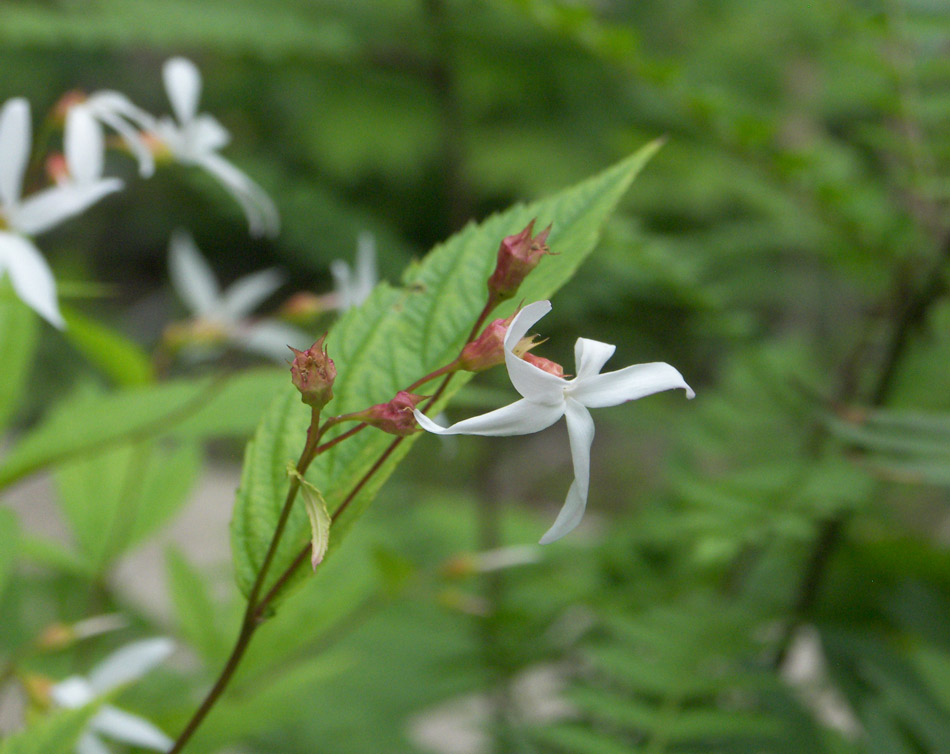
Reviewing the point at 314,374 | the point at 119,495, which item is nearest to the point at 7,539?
the point at 314,374

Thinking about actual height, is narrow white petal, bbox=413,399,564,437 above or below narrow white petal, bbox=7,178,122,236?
below

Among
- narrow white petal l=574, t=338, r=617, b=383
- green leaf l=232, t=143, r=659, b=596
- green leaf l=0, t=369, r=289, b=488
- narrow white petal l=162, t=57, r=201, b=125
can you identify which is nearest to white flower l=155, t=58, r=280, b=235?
narrow white petal l=162, t=57, r=201, b=125

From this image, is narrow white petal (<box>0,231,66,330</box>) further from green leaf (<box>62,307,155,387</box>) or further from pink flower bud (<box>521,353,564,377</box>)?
pink flower bud (<box>521,353,564,377</box>)

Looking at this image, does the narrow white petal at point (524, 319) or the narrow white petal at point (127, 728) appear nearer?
the narrow white petal at point (524, 319)

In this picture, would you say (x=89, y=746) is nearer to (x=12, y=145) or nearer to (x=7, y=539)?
(x=7, y=539)

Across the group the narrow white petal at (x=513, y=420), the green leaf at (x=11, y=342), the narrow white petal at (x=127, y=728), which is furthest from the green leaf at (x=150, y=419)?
the narrow white petal at (x=513, y=420)

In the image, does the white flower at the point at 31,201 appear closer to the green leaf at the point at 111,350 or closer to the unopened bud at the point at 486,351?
the green leaf at the point at 111,350
